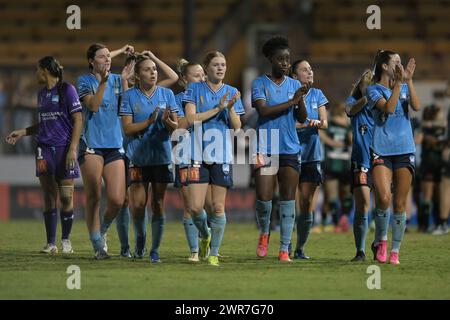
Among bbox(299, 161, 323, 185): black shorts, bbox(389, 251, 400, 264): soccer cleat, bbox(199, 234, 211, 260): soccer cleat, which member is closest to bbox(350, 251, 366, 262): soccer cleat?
bbox(389, 251, 400, 264): soccer cleat

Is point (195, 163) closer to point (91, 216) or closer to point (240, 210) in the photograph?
point (91, 216)

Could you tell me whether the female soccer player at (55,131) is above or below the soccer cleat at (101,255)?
above

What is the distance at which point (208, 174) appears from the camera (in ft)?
37.5

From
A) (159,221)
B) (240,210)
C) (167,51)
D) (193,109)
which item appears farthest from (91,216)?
(167,51)

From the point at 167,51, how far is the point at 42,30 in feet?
9.93

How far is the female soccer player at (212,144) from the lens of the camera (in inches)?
448

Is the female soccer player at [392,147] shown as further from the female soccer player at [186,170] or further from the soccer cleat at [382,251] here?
the female soccer player at [186,170]

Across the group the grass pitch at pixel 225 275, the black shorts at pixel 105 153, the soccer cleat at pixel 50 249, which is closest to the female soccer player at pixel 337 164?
the grass pitch at pixel 225 275

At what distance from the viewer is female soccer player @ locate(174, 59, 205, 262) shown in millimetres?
11555

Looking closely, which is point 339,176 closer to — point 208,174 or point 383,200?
point 383,200

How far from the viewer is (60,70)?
42.4 feet

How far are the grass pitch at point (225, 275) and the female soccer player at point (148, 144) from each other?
0.58 metres

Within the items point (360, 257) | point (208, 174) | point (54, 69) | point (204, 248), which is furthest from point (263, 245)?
point (54, 69)

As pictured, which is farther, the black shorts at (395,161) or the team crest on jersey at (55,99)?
the team crest on jersey at (55,99)
